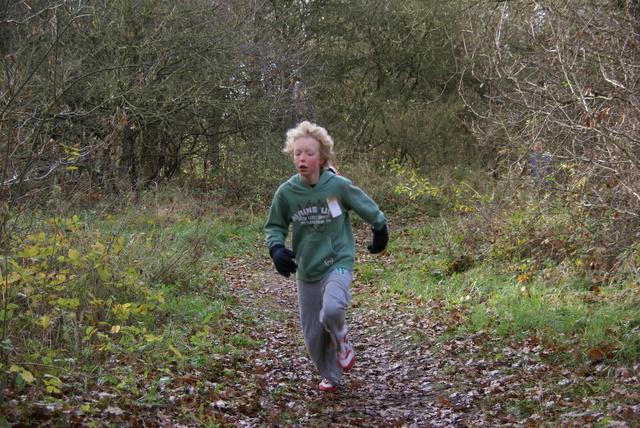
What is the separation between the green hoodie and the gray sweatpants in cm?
9

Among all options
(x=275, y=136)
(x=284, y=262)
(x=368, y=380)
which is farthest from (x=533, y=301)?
(x=275, y=136)

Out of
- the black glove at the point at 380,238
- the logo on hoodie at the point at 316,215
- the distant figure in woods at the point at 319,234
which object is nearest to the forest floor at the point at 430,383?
the distant figure in woods at the point at 319,234

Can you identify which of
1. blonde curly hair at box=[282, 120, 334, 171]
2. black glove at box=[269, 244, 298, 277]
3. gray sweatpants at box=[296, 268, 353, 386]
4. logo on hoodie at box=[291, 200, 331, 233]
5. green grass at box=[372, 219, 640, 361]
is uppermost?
blonde curly hair at box=[282, 120, 334, 171]

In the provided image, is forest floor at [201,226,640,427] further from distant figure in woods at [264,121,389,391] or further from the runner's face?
the runner's face

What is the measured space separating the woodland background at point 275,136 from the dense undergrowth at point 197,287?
0.04 meters

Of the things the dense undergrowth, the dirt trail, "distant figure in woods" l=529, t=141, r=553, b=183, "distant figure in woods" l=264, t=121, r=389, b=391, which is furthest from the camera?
"distant figure in woods" l=529, t=141, r=553, b=183

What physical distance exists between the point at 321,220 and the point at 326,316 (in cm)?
79

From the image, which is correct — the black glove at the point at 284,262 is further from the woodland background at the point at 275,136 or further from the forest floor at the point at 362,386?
the woodland background at the point at 275,136

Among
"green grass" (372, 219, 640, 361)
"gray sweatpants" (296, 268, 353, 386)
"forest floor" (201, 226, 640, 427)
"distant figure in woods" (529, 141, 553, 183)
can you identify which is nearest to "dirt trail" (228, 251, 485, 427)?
"forest floor" (201, 226, 640, 427)

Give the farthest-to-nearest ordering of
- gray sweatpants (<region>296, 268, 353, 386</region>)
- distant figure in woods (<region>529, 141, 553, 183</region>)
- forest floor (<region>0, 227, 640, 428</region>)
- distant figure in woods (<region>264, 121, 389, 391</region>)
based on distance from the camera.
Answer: distant figure in woods (<region>529, 141, 553, 183</region>) < distant figure in woods (<region>264, 121, 389, 391</region>) < gray sweatpants (<region>296, 268, 353, 386</region>) < forest floor (<region>0, 227, 640, 428</region>)

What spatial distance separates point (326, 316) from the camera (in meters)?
4.74

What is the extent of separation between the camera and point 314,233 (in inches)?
197

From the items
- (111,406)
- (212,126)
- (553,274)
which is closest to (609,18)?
(553,274)

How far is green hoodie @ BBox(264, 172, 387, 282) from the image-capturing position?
196 inches
